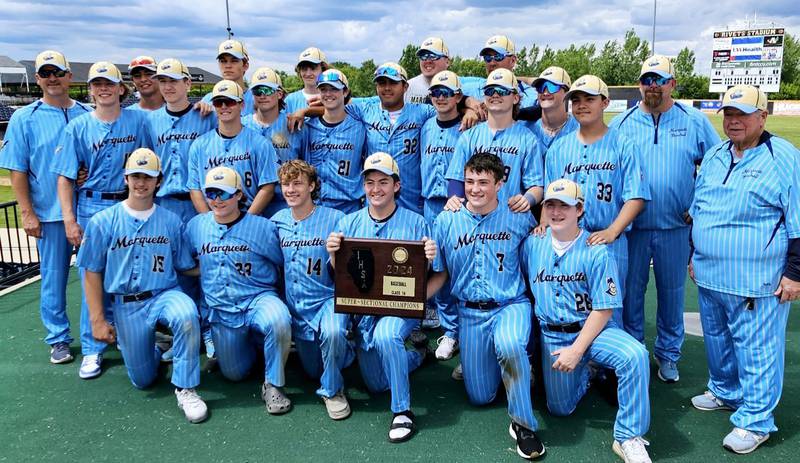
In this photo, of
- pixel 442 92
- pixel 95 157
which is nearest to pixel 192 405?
pixel 95 157

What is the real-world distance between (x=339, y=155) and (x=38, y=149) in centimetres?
260

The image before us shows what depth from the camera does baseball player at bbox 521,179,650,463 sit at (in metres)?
3.79

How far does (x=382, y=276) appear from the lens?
4.27 metres

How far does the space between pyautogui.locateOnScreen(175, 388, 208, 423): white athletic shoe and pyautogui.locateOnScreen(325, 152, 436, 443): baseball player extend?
3.86 feet

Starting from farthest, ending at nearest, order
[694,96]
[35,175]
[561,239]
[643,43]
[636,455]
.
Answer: [643,43] → [694,96] → [35,175] → [561,239] → [636,455]

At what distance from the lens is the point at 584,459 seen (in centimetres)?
384

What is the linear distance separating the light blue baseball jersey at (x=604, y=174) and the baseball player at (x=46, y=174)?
169 inches

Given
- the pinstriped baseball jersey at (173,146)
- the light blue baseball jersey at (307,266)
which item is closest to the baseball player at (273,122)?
the pinstriped baseball jersey at (173,146)

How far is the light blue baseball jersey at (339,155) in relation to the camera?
5676 millimetres

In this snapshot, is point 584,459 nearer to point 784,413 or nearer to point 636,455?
point 636,455

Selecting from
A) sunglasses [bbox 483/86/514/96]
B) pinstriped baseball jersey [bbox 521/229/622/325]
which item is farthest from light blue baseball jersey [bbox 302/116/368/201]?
pinstriped baseball jersey [bbox 521/229/622/325]

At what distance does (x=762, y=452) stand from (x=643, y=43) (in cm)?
9271

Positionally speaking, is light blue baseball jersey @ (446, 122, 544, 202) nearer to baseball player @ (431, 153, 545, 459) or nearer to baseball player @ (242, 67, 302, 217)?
baseball player @ (431, 153, 545, 459)

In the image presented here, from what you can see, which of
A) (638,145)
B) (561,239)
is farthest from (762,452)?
(638,145)
